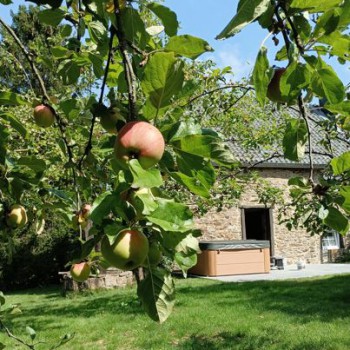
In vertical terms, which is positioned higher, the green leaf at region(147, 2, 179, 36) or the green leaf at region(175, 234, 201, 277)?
the green leaf at region(147, 2, 179, 36)

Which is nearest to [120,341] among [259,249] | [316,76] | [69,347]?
[69,347]

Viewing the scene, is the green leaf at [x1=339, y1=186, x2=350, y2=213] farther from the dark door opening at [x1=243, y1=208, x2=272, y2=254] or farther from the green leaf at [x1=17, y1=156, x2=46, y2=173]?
the dark door opening at [x1=243, y1=208, x2=272, y2=254]

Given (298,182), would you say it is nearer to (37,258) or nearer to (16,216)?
(16,216)

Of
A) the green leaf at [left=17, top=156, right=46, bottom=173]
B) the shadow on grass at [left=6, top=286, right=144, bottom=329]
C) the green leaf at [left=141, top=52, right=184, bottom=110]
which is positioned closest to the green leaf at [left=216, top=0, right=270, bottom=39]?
the green leaf at [left=141, top=52, right=184, bottom=110]

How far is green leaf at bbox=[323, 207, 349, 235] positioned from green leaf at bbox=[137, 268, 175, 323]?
512 mm

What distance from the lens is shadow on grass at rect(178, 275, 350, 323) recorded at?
21.3ft

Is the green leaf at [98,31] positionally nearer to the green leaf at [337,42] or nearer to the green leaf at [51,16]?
the green leaf at [51,16]

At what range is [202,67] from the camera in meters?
7.56

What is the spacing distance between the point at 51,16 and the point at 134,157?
0.83 metres

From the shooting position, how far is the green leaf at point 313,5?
847 millimetres

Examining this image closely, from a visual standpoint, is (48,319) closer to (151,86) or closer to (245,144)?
(245,144)

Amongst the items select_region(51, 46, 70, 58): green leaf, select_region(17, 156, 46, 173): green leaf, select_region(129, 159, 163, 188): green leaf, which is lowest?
select_region(129, 159, 163, 188): green leaf

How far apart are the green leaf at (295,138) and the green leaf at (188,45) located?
1.24 ft

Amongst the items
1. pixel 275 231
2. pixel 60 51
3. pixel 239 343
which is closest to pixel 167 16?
pixel 60 51
